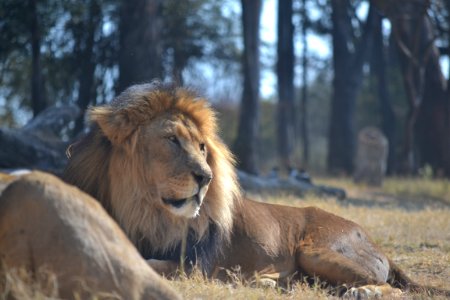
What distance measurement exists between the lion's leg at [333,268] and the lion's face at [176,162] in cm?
111

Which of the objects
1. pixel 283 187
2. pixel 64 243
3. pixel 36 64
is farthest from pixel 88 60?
pixel 64 243

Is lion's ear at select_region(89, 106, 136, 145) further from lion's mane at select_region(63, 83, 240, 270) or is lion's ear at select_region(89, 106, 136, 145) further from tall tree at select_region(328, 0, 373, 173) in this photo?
tall tree at select_region(328, 0, 373, 173)

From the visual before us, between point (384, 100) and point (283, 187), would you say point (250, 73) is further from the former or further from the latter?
point (384, 100)

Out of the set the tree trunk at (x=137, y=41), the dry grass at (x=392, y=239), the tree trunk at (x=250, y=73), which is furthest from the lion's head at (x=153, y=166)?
the tree trunk at (x=250, y=73)

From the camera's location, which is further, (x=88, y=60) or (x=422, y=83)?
(x=88, y=60)

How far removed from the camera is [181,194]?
4918mm

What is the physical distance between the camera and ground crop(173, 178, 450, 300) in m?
4.65

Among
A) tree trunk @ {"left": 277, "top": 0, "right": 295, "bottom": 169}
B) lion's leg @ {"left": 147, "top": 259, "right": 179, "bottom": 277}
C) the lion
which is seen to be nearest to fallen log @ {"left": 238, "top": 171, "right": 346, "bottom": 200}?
the lion

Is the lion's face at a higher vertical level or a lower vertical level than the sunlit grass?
higher

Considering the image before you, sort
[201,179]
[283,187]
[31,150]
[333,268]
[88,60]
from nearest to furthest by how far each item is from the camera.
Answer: [201,179]
[333,268]
[31,150]
[283,187]
[88,60]

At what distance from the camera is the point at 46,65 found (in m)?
16.8

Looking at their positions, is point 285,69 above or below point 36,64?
above

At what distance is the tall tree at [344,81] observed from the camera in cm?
2375

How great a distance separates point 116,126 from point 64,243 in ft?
6.10
